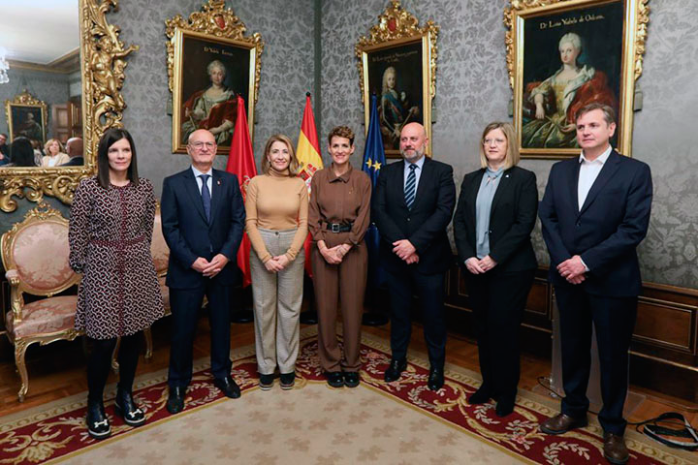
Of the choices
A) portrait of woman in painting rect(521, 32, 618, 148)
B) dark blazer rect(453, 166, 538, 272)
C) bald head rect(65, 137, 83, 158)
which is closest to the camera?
dark blazer rect(453, 166, 538, 272)

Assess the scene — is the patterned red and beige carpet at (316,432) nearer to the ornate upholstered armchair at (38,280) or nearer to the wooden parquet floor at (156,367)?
the wooden parquet floor at (156,367)

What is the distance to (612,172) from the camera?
8.75 feet

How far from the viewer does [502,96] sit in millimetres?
4242

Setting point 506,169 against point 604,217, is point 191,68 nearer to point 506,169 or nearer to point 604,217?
point 506,169

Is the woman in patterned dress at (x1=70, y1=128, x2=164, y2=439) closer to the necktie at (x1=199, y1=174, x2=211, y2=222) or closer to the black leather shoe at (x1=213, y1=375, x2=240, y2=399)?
the necktie at (x1=199, y1=174, x2=211, y2=222)

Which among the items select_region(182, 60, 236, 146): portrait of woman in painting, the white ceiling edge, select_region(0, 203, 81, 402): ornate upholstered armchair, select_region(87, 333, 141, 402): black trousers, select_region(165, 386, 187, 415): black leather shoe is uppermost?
the white ceiling edge

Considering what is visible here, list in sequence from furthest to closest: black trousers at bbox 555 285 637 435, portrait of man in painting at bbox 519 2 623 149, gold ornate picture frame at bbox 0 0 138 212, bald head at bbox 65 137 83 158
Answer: bald head at bbox 65 137 83 158 → gold ornate picture frame at bbox 0 0 138 212 → portrait of man in painting at bbox 519 2 623 149 → black trousers at bbox 555 285 637 435

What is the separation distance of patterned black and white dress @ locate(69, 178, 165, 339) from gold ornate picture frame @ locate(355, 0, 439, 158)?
280 centimetres

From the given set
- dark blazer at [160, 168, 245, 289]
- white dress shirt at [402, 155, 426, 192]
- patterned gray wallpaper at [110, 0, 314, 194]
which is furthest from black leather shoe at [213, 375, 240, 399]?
patterned gray wallpaper at [110, 0, 314, 194]

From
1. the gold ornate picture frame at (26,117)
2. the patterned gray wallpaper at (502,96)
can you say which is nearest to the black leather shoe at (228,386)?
the gold ornate picture frame at (26,117)

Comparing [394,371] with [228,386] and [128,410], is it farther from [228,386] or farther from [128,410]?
[128,410]

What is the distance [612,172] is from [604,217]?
0.77 ft

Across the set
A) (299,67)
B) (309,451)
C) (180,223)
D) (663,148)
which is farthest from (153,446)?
(299,67)

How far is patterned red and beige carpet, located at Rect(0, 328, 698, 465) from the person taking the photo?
2703mm
